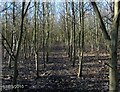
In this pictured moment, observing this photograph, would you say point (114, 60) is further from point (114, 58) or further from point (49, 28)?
point (49, 28)

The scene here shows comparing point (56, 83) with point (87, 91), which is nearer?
point (87, 91)

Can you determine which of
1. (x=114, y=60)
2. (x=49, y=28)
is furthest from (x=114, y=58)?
(x=49, y=28)

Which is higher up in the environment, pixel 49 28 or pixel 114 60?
pixel 49 28

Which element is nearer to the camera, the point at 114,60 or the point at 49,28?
the point at 114,60

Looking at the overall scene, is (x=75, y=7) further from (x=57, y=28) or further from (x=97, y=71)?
(x=57, y=28)

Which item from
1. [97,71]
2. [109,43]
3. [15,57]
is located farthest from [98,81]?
[109,43]

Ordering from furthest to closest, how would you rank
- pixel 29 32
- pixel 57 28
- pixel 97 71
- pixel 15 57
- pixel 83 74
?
1. pixel 57 28
2. pixel 29 32
3. pixel 97 71
4. pixel 83 74
5. pixel 15 57

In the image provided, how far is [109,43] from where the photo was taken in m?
3.40

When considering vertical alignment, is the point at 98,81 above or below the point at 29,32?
below

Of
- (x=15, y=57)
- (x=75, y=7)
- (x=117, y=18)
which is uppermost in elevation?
(x=75, y=7)

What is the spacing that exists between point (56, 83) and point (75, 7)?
773 cm

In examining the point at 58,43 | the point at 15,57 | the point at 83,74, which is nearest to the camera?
the point at 15,57

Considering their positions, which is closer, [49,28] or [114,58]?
[114,58]

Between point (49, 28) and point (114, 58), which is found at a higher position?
point (49, 28)
